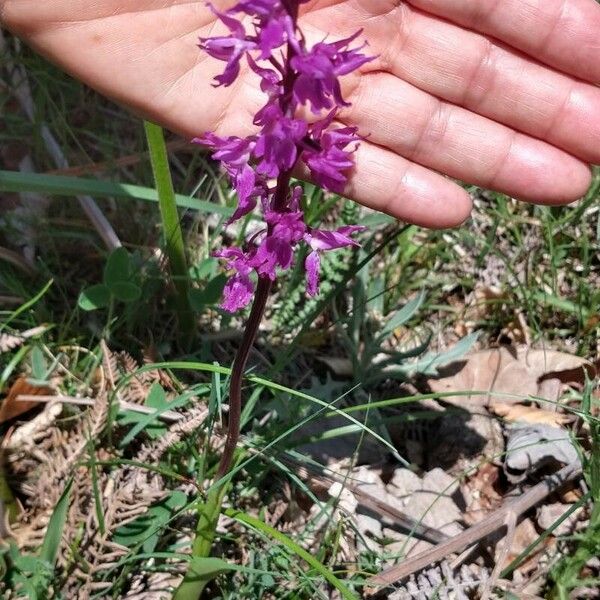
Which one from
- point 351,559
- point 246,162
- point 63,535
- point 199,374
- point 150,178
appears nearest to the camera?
point 246,162

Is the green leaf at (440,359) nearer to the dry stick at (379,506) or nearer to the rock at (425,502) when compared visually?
the rock at (425,502)

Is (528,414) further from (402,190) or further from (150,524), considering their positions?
(150,524)

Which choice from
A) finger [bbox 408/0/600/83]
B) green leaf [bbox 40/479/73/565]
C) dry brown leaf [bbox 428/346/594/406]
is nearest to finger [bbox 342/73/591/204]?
finger [bbox 408/0/600/83]

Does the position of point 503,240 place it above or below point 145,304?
above

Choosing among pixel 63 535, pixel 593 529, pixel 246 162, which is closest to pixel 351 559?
pixel 593 529

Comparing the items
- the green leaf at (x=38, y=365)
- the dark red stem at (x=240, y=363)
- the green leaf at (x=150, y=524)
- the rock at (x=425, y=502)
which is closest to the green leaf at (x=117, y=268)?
the green leaf at (x=38, y=365)

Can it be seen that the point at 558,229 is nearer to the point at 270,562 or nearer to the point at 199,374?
the point at 199,374
